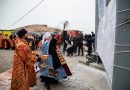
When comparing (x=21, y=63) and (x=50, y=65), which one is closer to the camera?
(x=21, y=63)

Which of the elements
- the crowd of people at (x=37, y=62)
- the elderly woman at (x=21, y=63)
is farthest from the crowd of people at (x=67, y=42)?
the elderly woman at (x=21, y=63)

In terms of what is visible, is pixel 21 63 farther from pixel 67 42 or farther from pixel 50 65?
pixel 67 42

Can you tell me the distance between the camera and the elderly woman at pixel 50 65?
7.22 m

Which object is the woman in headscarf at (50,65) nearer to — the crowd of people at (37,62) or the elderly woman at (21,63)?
the crowd of people at (37,62)

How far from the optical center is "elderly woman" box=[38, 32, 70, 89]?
7223mm

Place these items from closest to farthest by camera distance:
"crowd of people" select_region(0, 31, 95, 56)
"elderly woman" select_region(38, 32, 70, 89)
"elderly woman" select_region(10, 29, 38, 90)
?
1. "elderly woman" select_region(10, 29, 38, 90)
2. "elderly woman" select_region(38, 32, 70, 89)
3. "crowd of people" select_region(0, 31, 95, 56)

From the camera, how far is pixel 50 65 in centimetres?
722

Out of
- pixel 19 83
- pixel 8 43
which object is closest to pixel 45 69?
pixel 19 83

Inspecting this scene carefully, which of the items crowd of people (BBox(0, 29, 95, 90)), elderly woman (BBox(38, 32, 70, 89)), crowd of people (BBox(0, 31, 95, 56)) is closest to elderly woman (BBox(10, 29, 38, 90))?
crowd of people (BBox(0, 29, 95, 90))

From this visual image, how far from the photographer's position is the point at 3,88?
6848mm

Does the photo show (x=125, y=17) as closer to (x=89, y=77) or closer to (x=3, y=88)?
(x=3, y=88)

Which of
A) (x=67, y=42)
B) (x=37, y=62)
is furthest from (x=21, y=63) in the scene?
(x=67, y=42)

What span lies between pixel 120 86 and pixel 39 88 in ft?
11.2

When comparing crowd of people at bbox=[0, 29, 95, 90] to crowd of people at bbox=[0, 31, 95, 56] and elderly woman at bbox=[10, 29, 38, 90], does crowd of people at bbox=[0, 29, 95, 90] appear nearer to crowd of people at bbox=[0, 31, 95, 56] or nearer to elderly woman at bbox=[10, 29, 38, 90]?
elderly woman at bbox=[10, 29, 38, 90]
